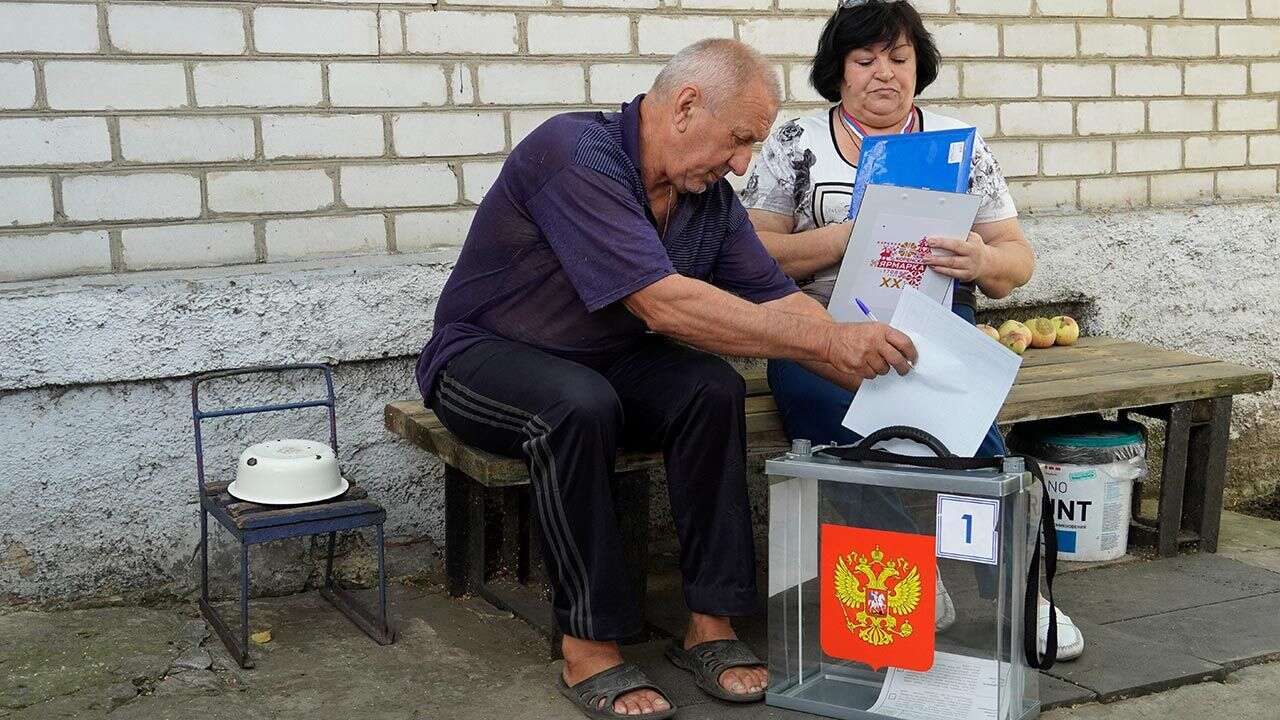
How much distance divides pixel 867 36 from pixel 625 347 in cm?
110

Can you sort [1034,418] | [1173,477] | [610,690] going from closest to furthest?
[610,690] < [1034,418] < [1173,477]

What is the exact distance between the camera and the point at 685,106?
307 cm

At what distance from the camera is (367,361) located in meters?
3.86

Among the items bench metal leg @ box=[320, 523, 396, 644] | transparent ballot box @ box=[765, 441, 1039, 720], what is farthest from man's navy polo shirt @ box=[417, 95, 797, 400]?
transparent ballot box @ box=[765, 441, 1039, 720]

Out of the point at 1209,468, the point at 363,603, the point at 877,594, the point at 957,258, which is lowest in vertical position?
the point at 363,603

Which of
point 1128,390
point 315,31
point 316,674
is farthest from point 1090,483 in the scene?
point 315,31

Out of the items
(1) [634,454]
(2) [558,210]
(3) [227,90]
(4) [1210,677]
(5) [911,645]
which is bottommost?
(4) [1210,677]

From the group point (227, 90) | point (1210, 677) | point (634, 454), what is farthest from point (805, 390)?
point (227, 90)

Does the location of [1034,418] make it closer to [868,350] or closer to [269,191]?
[868,350]

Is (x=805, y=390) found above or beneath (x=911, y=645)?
above

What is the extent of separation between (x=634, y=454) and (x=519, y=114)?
1.21 metres

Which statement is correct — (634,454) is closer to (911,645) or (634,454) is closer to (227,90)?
(911,645)

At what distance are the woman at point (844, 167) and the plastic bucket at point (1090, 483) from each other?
2.09 feet

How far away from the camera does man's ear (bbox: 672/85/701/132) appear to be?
306cm
